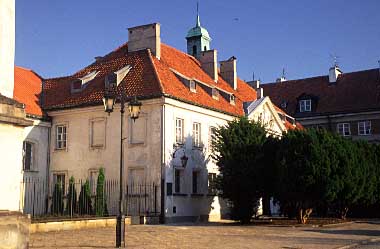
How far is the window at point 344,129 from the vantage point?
58.2 m

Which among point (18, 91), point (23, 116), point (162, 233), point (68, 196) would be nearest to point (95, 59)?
point (18, 91)

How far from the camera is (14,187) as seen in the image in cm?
1190

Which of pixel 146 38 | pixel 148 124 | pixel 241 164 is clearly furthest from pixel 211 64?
pixel 241 164

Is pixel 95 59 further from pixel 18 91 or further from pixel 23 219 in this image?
pixel 23 219

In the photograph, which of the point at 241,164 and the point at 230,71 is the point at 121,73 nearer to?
the point at 241,164

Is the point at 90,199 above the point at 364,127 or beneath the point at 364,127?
beneath

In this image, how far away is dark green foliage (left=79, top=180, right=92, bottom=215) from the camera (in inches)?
1228

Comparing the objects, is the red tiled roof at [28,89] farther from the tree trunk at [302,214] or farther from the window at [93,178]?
the tree trunk at [302,214]

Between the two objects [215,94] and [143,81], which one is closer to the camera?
[143,81]

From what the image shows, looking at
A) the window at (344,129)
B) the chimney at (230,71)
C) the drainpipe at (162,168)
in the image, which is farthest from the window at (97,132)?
the window at (344,129)

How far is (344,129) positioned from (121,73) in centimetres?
3169

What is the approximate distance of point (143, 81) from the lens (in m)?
34.0

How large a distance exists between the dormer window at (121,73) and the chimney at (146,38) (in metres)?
2.08

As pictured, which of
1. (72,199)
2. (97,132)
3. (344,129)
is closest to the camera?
(72,199)
